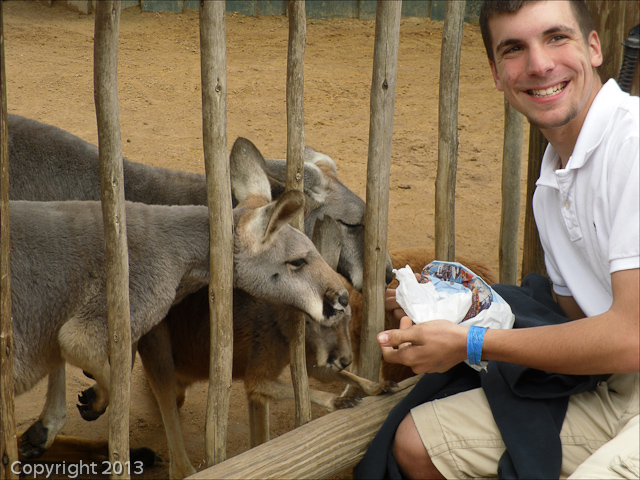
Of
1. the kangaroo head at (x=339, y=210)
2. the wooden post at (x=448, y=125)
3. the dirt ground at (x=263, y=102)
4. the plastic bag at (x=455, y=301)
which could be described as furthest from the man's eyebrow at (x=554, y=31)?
the dirt ground at (x=263, y=102)

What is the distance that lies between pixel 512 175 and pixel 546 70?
185 cm

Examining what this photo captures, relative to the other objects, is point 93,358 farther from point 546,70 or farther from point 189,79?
point 189,79

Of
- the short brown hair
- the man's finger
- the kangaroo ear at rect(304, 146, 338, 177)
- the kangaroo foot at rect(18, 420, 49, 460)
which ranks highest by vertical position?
the short brown hair

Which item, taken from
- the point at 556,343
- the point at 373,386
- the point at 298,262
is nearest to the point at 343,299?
A: the point at 298,262

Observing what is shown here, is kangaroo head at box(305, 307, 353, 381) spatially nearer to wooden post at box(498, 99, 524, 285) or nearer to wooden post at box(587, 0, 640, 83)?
wooden post at box(498, 99, 524, 285)

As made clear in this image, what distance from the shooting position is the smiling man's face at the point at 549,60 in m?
2.29

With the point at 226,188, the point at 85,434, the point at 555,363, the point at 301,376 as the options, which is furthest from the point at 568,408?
the point at 85,434

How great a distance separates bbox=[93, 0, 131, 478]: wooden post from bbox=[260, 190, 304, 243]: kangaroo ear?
661 mm

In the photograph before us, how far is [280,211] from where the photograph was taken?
2.81m

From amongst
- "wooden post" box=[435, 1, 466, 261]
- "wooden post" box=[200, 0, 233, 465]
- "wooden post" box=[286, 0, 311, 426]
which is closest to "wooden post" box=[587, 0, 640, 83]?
"wooden post" box=[435, 1, 466, 261]

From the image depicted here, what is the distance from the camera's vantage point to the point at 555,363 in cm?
222

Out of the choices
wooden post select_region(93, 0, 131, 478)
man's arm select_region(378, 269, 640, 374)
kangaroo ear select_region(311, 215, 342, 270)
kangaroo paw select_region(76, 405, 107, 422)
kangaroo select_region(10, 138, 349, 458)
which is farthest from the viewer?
kangaroo ear select_region(311, 215, 342, 270)

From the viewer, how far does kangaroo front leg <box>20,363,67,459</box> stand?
3.59m

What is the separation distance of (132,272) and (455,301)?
133 centimetres
